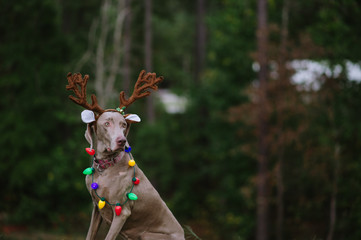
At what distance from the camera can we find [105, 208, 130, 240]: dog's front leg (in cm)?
342

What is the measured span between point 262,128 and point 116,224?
32.0 feet

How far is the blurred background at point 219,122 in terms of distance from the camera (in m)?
12.3

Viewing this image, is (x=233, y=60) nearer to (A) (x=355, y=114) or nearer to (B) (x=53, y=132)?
(A) (x=355, y=114)

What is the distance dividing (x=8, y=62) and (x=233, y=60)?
7.80 m

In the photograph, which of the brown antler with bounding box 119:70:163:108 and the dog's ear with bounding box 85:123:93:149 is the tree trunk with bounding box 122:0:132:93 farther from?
the dog's ear with bounding box 85:123:93:149

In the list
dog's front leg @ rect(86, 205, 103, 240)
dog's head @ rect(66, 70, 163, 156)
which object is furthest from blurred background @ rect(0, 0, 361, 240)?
dog's head @ rect(66, 70, 163, 156)

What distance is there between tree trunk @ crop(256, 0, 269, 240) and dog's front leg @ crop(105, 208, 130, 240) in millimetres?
9520

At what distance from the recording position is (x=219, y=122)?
53.7ft

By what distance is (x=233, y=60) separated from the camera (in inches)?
606

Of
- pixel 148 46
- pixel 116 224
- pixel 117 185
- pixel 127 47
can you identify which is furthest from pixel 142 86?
pixel 148 46

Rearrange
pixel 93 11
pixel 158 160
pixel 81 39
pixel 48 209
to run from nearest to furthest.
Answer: pixel 48 209
pixel 158 160
pixel 81 39
pixel 93 11

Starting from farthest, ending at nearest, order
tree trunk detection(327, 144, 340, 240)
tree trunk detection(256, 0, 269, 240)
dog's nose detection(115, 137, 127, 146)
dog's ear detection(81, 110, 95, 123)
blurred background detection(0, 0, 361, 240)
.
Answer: tree trunk detection(256, 0, 269, 240)
blurred background detection(0, 0, 361, 240)
tree trunk detection(327, 144, 340, 240)
dog's ear detection(81, 110, 95, 123)
dog's nose detection(115, 137, 127, 146)

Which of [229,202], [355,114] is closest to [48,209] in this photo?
[229,202]

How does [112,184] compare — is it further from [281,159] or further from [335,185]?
[335,185]
